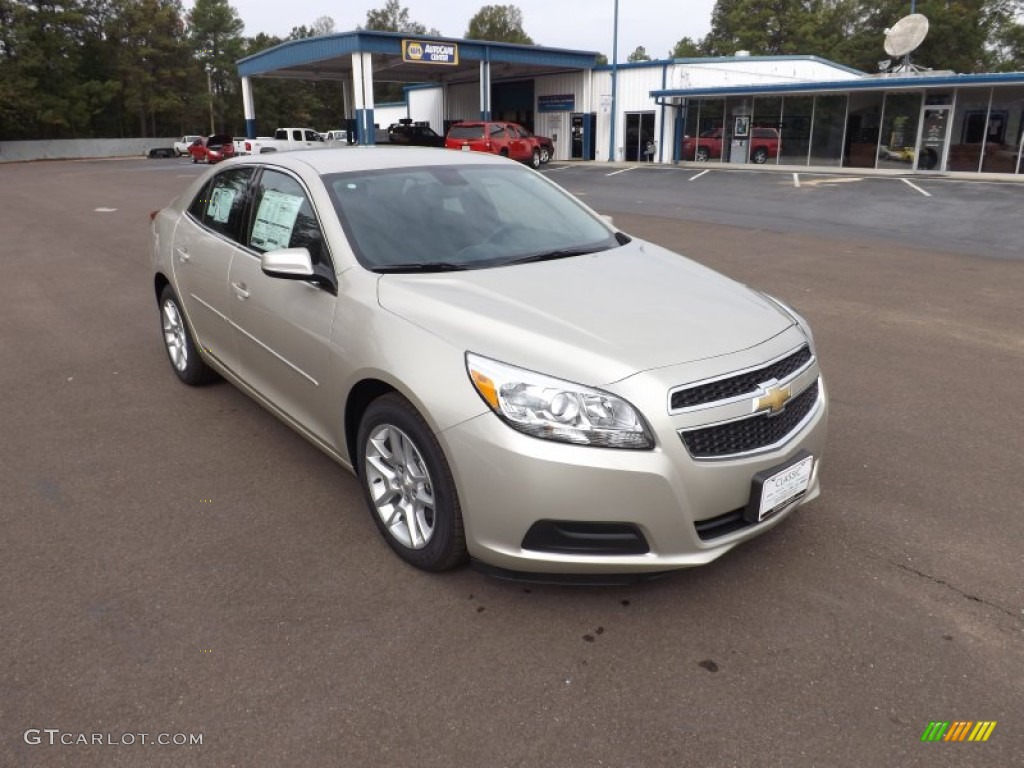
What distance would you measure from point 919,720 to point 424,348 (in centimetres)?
202

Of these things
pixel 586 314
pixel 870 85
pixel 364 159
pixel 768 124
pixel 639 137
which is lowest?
pixel 586 314

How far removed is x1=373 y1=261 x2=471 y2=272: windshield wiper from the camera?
11.1ft

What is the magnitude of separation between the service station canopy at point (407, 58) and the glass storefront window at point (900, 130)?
13.7 metres

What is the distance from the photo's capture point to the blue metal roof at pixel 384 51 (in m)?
30.5

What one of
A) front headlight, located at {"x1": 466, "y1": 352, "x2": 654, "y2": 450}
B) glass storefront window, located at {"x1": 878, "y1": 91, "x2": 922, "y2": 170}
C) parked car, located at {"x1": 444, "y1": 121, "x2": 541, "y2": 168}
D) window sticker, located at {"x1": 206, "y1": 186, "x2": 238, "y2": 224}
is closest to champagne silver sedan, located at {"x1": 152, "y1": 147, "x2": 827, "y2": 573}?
front headlight, located at {"x1": 466, "y1": 352, "x2": 654, "y2": 450}

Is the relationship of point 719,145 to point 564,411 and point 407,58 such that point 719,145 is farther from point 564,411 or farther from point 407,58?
point 564,411

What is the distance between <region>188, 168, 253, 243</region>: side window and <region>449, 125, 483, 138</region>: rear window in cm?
2505

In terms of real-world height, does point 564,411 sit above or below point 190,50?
below

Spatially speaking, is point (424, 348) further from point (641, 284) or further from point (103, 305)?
point (103, 305)

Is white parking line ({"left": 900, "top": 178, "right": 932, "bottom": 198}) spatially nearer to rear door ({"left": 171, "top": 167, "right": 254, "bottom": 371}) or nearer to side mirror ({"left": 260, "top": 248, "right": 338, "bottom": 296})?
rear door ({"left": 171, "top": 167, "right": 254, "bottom": 371})

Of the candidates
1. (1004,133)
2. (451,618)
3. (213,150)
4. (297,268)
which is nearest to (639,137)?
(1004,133)

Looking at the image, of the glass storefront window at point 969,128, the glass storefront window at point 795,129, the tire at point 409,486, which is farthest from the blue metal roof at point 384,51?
the tire at point 409,486

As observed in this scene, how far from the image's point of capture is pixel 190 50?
235 ft

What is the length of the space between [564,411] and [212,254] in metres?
2.83
